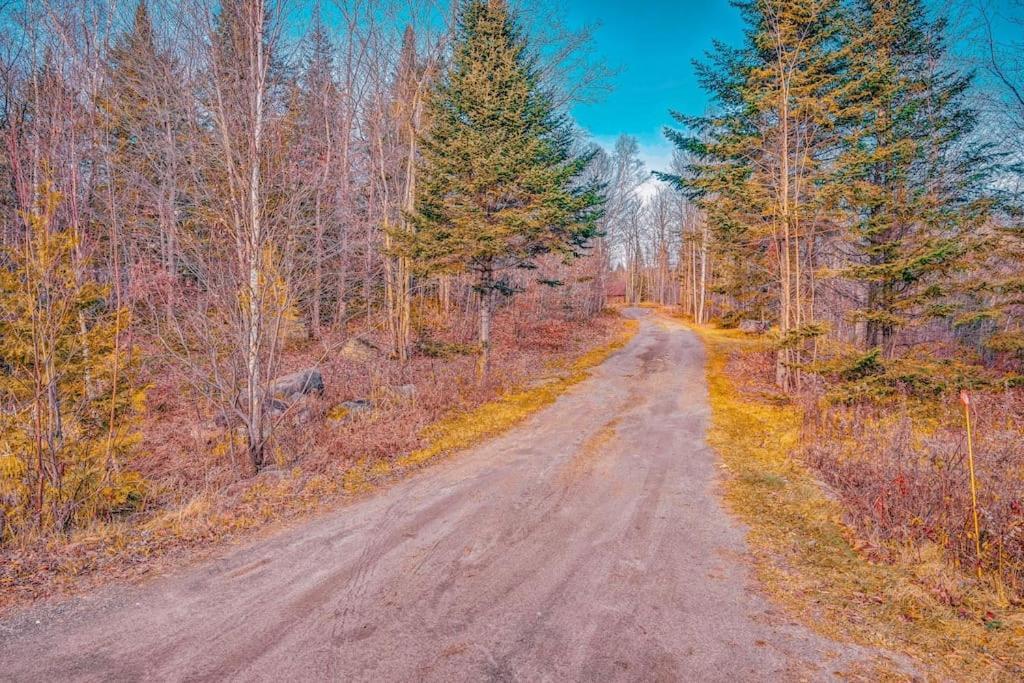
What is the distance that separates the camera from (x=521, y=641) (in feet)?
11.6

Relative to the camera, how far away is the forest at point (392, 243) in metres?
5.26

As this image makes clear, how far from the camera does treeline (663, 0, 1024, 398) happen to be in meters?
11.5

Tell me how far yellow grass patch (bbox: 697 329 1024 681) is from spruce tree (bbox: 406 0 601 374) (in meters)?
8.39

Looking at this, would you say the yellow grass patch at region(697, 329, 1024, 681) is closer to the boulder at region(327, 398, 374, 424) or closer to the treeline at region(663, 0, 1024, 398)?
the treeline at region(663, 0, 1024, 398)

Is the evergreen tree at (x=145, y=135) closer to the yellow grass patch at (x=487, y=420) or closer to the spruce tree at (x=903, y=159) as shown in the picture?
the yellow grass patch at (x=487, y=420)

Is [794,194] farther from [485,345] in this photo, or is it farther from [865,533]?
[865,533]

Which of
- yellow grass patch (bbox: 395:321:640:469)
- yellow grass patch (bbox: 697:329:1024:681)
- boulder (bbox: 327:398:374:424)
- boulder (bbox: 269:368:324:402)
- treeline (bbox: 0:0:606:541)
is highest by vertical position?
treeline (bbox: 0:0:606:541)

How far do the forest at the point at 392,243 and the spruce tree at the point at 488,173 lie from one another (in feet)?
0.33

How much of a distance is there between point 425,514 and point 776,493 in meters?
4.68

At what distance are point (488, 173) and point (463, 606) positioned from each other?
10953 mm

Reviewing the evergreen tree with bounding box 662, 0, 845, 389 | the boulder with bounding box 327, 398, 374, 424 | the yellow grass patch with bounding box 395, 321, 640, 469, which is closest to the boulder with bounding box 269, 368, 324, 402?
the boulder with bounding box 327, 398, 374, 424

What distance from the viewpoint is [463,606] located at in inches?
157

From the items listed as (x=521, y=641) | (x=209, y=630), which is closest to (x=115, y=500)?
(x=209, y=630)

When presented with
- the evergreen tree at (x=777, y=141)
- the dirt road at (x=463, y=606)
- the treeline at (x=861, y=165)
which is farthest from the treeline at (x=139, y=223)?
the treeline at (x=861, y=165)
